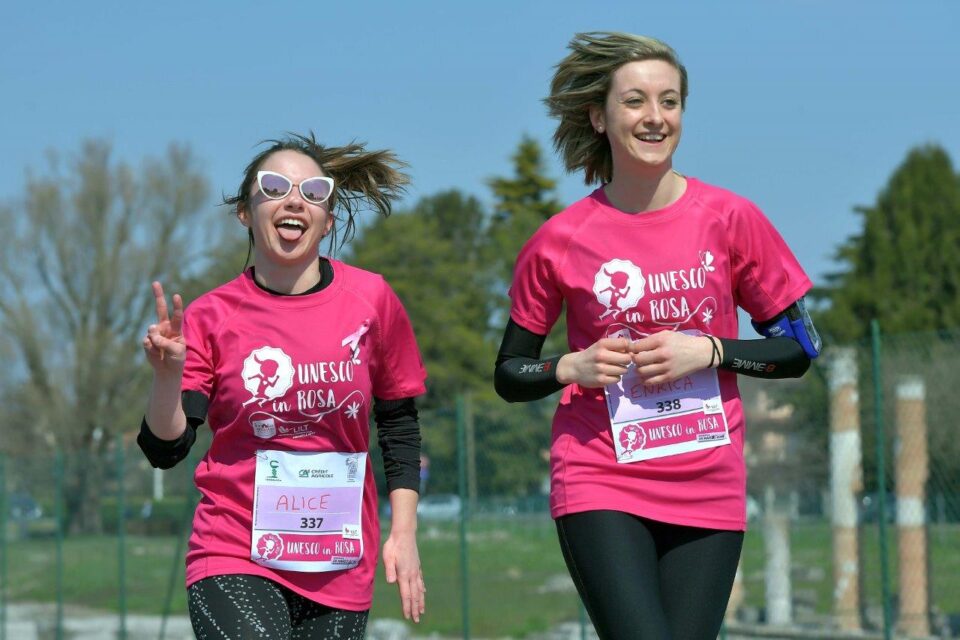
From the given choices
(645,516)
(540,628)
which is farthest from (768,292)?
(540,628)

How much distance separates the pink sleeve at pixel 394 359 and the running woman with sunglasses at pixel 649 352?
0.35 metres

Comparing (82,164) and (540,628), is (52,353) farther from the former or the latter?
(540,628)

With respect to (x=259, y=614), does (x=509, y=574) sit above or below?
below

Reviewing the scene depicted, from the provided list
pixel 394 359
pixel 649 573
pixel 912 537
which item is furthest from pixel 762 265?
pixel 912 537

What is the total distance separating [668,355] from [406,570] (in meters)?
1.07

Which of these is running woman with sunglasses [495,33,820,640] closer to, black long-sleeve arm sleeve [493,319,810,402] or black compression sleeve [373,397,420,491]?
black long-sleeve arm sleeve [493,319,810,402]

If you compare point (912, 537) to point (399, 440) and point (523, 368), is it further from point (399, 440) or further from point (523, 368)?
point (523, 368)

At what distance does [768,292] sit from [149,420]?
183cm

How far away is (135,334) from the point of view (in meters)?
44.2

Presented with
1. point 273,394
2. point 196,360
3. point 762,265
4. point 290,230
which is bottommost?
point 273,394

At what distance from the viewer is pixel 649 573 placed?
3957 mm

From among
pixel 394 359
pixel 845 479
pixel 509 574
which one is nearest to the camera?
pixel 394 359

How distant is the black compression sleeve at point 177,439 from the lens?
4.18 metres

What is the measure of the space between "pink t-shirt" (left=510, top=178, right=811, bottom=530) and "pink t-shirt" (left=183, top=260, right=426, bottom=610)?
534 mm
